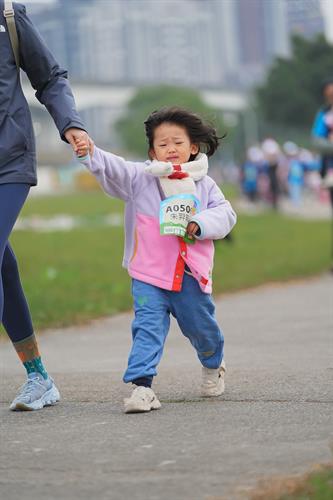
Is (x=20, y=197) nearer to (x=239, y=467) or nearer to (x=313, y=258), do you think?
(x=239, y=467)

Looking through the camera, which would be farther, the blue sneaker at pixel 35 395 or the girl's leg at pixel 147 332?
the blue sneaker at pixel 35 395

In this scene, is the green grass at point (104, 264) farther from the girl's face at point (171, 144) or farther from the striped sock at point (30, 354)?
the girl's face at point (171, 144)

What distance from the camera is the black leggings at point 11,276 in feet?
17.8

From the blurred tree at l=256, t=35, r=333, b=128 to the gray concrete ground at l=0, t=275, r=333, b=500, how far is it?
74.4 m

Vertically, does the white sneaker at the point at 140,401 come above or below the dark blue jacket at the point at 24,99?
below

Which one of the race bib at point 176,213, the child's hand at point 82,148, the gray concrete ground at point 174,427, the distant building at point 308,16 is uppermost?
the distant building at point 308,16

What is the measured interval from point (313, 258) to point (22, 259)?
140 inches

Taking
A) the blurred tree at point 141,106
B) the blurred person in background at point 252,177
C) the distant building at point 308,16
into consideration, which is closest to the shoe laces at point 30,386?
the distant building at point 308,16

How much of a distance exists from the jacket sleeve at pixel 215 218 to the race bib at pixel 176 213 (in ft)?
0.16

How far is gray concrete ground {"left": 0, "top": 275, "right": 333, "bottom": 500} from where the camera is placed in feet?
13.3

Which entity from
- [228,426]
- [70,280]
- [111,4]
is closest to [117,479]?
[228,426]

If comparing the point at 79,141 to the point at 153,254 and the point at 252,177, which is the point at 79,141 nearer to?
the point at 153,254

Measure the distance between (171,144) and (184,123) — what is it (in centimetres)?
10

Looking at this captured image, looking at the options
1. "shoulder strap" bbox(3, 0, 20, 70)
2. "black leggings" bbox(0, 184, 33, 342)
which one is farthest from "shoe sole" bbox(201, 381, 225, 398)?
"shoulder strap" bbox(3, 0, 20, 70)
